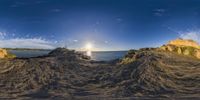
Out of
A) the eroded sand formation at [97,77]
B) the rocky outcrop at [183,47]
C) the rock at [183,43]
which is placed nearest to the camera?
the eroded sand formation at [97,77]

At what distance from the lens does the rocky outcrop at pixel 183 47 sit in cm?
9356

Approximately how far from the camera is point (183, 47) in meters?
96.0

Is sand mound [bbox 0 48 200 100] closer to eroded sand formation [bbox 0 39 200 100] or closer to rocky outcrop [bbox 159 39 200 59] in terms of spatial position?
eroded sand formation [bbox 0 39 200 100]

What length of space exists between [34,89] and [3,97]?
509cm

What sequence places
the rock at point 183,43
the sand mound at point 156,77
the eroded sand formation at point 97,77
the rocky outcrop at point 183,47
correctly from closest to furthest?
the eroded sand formation at point 97,77 → the sand mound at point 156,77 → the rocky outcrop at point 183,47 → the rock at point 183,43

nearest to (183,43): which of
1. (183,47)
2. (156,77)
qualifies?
(183,47)

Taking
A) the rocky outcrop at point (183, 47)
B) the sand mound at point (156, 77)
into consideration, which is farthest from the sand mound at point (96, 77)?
the rocky outcrop at point (183, 47)

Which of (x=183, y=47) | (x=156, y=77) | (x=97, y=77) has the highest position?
(x=183, y=47)

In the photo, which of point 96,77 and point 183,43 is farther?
point 183,43

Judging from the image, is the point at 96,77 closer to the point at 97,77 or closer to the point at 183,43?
the point at 97,77

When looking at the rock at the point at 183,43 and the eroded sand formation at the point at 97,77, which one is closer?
the eroded sand formation at the point at 97,77

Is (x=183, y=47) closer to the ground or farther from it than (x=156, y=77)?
farther from it

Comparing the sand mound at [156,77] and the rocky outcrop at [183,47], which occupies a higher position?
the rocky outcrop at [183,47]

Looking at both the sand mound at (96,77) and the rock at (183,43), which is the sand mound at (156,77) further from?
the rock at (183,43)
